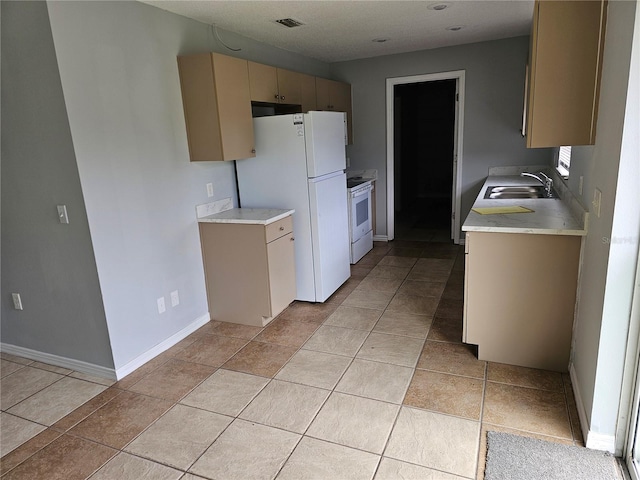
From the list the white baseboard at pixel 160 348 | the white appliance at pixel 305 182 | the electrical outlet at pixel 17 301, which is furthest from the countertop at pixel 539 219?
the electrical outlet at pixel 17 301

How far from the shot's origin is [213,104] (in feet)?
9.94

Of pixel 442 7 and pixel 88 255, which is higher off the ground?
pixel 442 7

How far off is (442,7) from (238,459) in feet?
11.0

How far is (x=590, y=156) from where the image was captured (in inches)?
87.7

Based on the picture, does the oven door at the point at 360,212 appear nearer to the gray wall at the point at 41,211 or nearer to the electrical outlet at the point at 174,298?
the electrical outlet at the point at 174,298

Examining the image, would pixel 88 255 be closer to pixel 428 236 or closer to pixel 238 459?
pixel 238 459

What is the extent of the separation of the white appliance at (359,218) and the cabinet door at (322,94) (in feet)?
3.05

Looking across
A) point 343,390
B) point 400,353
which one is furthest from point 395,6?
point 343,390

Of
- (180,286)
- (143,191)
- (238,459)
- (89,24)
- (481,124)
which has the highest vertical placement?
(89,24)

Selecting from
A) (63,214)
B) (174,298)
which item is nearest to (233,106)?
(63,214)

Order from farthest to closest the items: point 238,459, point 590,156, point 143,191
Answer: point 143,191, point 590,156, point 238,459

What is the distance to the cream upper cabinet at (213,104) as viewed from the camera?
3004 millimetres

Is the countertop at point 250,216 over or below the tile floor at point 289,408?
over

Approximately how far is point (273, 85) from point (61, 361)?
2747 mm
